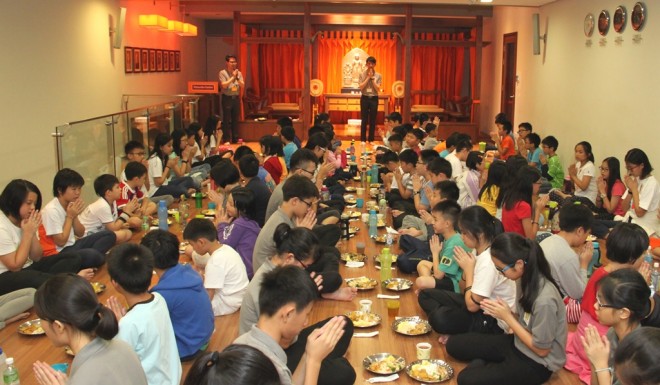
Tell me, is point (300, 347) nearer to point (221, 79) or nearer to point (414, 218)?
point (414, 218)

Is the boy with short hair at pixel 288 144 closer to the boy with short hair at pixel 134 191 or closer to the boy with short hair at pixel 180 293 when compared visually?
the boy with short hair at pixel 134 191

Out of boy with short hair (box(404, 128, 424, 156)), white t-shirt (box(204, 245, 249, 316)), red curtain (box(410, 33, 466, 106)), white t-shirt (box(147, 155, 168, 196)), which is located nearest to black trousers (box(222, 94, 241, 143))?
red curtain (box(410, 33, 466, 106))

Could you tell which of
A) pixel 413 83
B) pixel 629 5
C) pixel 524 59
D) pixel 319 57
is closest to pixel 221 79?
pixel 319 57

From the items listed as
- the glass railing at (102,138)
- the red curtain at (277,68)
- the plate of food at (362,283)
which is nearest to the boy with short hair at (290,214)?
the plate of food at (362,283)

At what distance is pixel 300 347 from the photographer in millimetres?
3781

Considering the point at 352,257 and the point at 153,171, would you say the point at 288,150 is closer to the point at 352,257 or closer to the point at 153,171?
the point at 153,171

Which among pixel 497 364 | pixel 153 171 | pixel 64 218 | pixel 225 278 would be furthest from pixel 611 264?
pixel 153 171

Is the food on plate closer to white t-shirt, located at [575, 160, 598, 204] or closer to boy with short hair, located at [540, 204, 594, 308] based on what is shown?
boy with short hair, located at [540, 204, 594, 308]

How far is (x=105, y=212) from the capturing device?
662 centimetres

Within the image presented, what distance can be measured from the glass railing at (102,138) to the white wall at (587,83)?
21.4 feet

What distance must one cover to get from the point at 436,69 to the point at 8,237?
13580mm

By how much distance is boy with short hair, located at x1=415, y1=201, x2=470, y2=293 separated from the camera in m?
5.03

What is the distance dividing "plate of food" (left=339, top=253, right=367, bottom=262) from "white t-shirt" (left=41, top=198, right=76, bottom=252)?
2439mm

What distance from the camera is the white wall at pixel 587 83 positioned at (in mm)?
8586
